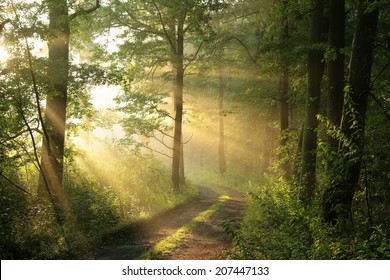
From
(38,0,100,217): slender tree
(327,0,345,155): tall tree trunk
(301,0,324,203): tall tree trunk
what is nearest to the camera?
(327,0,345,155): tall tree trunk

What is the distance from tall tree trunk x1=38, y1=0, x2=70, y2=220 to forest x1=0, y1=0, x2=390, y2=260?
5 centimetres

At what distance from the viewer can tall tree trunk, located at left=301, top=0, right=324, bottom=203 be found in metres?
12.4

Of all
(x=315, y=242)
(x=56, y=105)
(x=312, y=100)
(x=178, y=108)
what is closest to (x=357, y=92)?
Result: (x=315, y=242)

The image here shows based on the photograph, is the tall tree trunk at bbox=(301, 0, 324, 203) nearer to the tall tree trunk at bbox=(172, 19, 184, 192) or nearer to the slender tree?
the slender tree

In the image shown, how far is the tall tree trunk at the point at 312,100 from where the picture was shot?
1239cm

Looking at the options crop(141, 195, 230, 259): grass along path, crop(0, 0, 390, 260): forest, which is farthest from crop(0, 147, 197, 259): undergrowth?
crop(141, 195, 230, 259): grass along path

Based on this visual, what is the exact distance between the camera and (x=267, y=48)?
43.2 ft

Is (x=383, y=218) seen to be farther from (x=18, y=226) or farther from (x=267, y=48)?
(x=18, y=226)

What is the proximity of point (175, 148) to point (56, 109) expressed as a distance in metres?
8.36

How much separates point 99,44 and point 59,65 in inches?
309

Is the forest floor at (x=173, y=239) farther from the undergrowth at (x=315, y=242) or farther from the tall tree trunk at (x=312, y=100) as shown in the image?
the tall tree trunk at (x=312, y=100)

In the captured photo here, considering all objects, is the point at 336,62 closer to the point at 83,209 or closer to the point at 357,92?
the point at 357,92

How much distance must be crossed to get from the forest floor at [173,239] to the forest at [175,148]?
60mm

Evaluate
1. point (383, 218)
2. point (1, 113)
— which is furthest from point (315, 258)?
point (1, 113)
